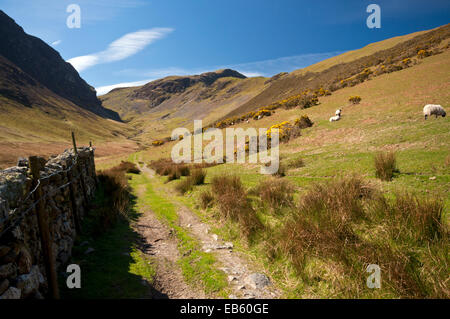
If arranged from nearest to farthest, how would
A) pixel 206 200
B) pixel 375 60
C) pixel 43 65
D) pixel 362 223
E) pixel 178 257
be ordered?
pixel 362 223 < pixel 178 257 < pixel 206 200 < pixel 375 60 < pixel 43 65

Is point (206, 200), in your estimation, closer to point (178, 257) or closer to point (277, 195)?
point (277, 195)

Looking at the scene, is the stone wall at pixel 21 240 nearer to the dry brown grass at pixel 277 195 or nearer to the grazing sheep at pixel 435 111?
the dry brown grass at pixel 277 195

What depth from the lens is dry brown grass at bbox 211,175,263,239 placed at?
19.9 feet

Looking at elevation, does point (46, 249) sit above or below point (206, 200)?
above

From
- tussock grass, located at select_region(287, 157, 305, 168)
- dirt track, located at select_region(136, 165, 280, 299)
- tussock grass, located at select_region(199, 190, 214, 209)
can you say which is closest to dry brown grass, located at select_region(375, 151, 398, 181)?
tussock grass, located at select_region(287, 157, 305, 168)

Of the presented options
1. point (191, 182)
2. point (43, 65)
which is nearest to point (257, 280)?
point (191, 182)

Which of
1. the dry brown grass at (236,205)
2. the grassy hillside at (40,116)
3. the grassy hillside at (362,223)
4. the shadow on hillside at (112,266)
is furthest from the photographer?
the grassy hillside at (40,116)

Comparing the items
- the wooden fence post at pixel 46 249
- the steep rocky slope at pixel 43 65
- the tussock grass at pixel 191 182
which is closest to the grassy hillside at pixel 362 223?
the tussock grass at pixel 191 182

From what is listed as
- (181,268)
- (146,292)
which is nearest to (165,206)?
(181,268)

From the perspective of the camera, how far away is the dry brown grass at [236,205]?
6074 mm

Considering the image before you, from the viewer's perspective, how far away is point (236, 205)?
734 cm

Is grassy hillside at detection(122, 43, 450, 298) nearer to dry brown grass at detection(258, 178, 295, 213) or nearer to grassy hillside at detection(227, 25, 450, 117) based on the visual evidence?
dry brown grass at detection(258, 178, 295, 213)
